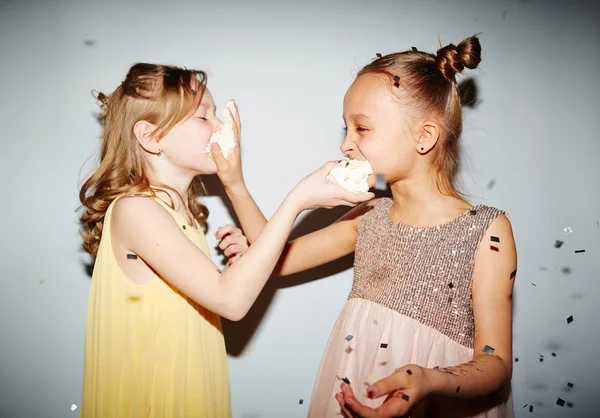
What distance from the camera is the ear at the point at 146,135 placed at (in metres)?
1.14

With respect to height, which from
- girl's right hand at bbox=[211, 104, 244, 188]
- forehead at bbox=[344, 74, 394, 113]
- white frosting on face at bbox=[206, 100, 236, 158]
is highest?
forehead at bbox=[344, 74, 394, 113]

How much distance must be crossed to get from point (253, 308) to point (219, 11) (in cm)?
80

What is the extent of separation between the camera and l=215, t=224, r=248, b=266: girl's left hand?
1235 mm

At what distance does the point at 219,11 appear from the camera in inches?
53.0

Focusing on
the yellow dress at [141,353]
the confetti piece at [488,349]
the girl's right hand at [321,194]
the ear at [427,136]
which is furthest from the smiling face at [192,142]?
the confetti piece at [488,349]

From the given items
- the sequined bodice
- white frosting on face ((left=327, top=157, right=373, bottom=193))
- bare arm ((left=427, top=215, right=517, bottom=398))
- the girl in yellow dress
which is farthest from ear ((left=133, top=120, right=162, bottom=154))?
bare arm ((left=427, top=215, right=517, bottom=398))

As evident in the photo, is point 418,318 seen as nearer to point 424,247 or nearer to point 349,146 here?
point 424,247

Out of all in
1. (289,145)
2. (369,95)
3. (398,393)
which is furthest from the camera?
(289,145)

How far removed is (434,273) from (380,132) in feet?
1.08

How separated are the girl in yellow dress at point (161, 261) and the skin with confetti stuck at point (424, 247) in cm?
14

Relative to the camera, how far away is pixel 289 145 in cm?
139

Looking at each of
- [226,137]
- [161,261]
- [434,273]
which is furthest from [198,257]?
[434,273]

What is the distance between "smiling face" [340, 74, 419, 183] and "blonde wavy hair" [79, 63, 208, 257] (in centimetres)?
36

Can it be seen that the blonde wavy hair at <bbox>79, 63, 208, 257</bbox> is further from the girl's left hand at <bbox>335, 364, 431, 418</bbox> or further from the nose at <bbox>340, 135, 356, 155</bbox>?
the girl's left hand at <bbox>335, 364, 431, 418</bbox>
